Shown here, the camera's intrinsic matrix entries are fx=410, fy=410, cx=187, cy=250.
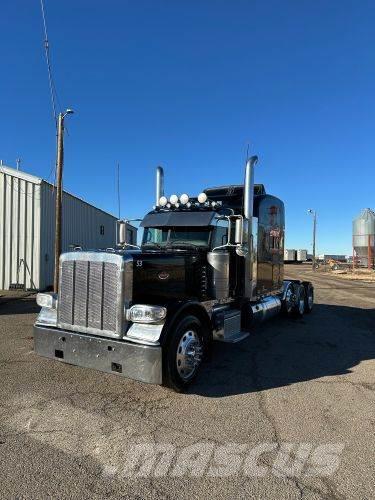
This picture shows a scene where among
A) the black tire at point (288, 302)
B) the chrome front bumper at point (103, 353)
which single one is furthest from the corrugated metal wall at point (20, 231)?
the chrome front bumper at point (103, 353)

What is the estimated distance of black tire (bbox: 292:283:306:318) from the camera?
429 inches

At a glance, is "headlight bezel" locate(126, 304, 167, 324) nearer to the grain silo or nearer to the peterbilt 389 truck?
the peterbilt 389 truck

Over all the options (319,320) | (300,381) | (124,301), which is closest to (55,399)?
(124,301)

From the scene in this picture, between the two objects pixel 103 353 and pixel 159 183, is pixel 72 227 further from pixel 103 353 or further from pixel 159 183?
pixel 103 353

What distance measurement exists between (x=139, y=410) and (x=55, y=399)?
1027mm

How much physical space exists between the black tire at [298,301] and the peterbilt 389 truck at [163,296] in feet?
10.7

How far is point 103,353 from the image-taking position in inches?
189

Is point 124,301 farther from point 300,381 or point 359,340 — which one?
point 359,340

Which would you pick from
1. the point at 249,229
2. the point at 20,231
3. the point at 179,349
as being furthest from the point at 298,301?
the point at 20,231

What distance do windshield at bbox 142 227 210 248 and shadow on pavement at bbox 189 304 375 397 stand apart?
196 cm

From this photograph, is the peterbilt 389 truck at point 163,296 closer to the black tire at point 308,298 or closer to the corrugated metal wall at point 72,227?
the black tire at point 308,298

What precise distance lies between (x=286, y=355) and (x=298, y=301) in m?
4.13

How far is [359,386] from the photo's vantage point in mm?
5508

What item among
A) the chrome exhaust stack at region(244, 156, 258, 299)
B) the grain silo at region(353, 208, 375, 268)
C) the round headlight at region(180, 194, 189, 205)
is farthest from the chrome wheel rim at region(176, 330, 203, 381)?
the grain silo at region(353, 208, 375, 268)
